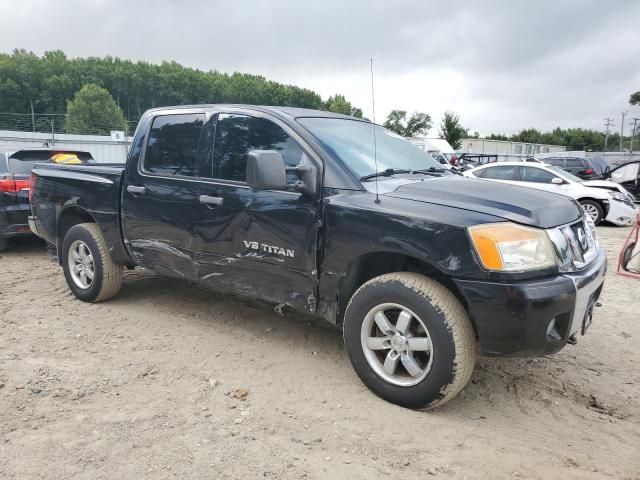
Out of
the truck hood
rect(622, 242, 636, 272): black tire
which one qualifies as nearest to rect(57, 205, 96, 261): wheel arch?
the truck hood

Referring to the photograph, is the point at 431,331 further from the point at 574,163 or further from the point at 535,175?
the point at 574,163

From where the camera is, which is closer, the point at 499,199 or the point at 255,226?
the point at 499,199

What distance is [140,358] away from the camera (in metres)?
3.82

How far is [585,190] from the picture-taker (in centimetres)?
1163

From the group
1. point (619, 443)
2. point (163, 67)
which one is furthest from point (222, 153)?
point (163, 67)

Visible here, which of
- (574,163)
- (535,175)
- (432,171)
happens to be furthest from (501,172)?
(432,171)

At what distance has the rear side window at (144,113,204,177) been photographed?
412cm

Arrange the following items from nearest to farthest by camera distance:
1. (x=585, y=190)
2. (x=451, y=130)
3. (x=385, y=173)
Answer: (x=385, y=173)
(x=585, y=190)
(x=451, y=130)

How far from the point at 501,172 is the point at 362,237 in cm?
1007

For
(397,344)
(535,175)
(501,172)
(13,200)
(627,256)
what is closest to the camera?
(397,344)

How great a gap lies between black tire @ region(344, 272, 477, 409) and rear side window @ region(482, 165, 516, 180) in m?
9.75

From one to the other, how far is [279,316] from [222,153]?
1611 mm

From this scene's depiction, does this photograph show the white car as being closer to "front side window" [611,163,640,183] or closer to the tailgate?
"front side window" [611,163,640,183]

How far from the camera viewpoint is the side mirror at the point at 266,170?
10.7 ft
